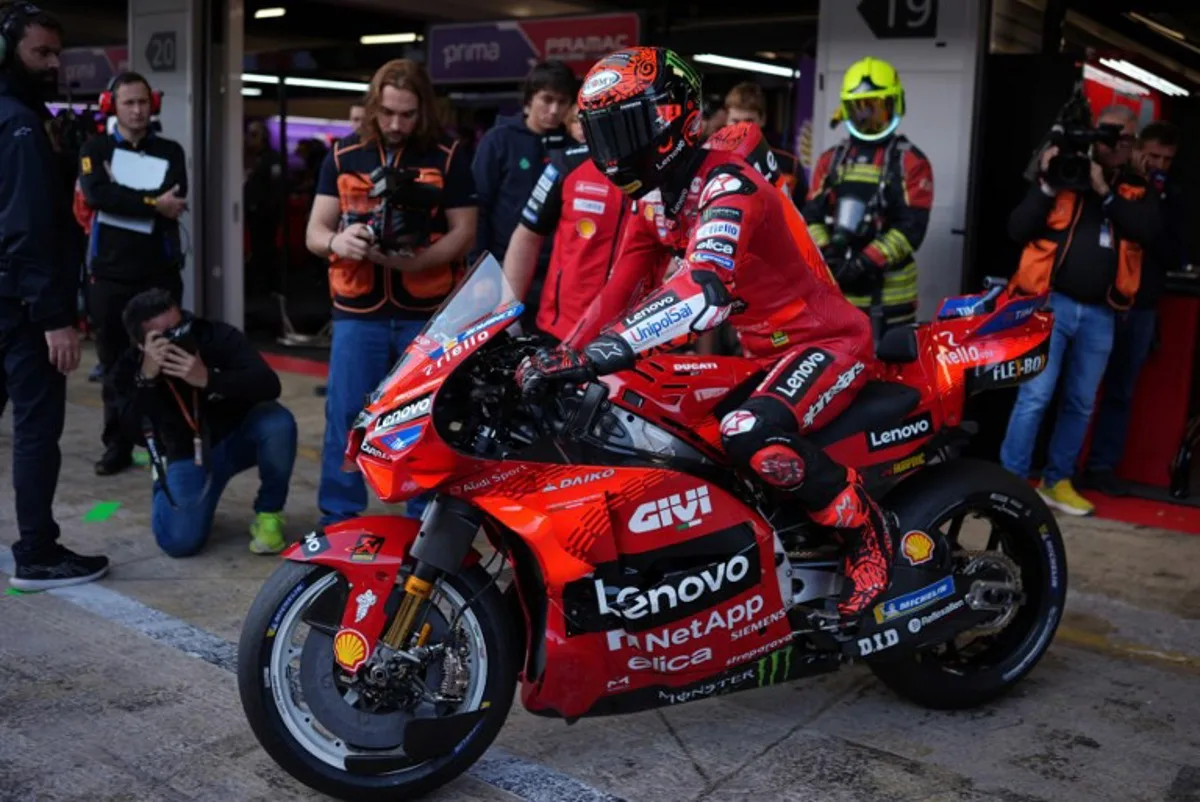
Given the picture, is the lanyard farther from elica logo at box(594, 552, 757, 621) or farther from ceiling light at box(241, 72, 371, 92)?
ceiling light at box(241, 72, 371, 92)

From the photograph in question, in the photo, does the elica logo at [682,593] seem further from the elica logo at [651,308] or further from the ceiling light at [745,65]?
the ceiling light at [745,65]

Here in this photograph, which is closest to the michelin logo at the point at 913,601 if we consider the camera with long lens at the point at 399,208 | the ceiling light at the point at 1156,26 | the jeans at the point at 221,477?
the camera with long lens at the point at 399,208

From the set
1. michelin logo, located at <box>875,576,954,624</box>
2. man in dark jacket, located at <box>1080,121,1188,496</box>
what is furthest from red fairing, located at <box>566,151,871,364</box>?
man in dark jacket, located at <box>1080,121,1188,496</box>

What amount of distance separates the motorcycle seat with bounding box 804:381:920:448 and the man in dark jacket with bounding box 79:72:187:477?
4.00 metres

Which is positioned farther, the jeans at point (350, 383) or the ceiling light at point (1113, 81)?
the ceiling light at point (1113, 81)

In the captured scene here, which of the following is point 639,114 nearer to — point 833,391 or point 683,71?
point 683,71

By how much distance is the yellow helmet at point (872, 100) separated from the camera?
610 centimetres

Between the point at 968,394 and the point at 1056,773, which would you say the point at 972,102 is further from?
the point at 1056,773

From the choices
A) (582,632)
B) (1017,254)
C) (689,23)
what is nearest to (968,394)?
(582,632)

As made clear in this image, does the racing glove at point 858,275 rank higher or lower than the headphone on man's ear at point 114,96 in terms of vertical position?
lower

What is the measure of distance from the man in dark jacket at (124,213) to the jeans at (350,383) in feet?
5.08

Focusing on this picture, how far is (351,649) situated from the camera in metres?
3.23

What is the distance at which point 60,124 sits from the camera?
5684 millimetres

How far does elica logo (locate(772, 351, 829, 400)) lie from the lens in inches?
139
